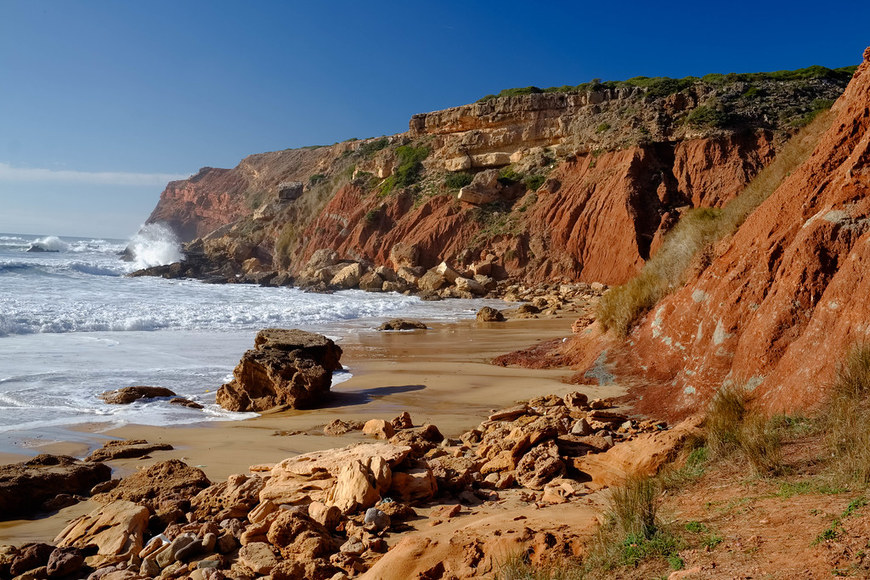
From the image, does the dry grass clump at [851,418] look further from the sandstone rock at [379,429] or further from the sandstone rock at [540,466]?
the sandstone rock at [379,429]

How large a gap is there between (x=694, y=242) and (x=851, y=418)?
20.5 ft

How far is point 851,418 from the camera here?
4.34 m

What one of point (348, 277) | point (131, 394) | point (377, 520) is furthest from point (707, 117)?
point (377, 520)

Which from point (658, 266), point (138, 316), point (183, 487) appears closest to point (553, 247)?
point (138, 316)

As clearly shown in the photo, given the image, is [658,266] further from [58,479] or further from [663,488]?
[58,479]

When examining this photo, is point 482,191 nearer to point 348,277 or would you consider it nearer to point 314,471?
point 348,277

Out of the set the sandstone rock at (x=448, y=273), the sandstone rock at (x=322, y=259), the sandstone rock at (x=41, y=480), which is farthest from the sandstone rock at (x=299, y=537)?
the sandstone rock at (x=322, y=259)

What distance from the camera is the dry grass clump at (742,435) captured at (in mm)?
4332

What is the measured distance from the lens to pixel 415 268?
37.8 metres

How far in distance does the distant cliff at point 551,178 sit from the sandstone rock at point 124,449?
27136 millimetres

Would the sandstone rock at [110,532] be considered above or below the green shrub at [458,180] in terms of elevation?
below

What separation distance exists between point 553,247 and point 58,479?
31518 mm

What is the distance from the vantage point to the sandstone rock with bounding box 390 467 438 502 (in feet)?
17.6

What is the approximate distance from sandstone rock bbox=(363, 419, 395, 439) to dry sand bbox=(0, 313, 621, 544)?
158 mm
